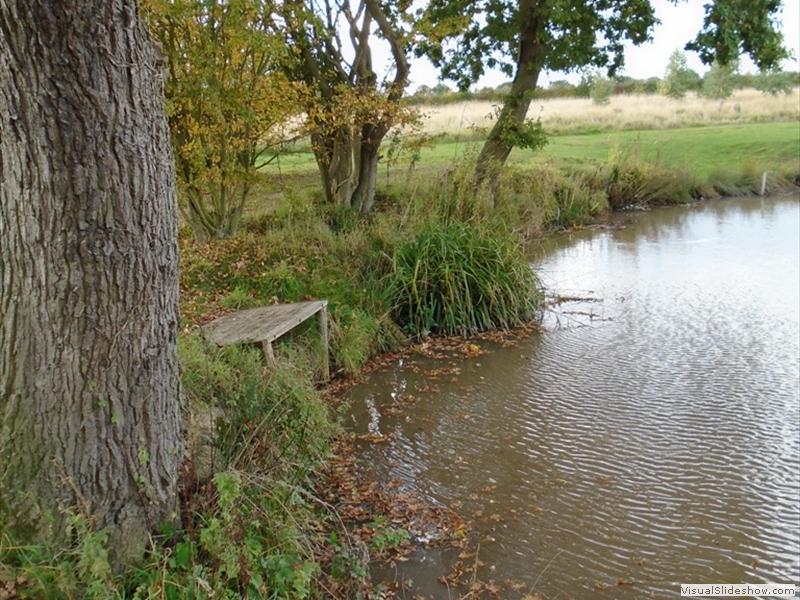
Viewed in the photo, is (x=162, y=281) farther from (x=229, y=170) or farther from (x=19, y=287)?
(x=229, y=170)

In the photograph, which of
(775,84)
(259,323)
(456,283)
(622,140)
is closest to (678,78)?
(775,84)

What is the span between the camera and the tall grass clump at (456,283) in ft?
28.8

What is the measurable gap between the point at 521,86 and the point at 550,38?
96 cm

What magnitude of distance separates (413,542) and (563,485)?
1353 mm

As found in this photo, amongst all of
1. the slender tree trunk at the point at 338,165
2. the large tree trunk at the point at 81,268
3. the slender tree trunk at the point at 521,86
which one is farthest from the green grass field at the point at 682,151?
the large tree trunk at the point at 81,268

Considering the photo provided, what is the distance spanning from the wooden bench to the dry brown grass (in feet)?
72.6

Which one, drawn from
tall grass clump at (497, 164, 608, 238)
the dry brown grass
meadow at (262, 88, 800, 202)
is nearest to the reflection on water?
tall grass clump at (497, 164, 608, 238)

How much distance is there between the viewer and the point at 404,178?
41.3ft

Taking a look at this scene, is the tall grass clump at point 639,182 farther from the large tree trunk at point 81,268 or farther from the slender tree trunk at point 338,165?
the large tree trunk at point 81,268

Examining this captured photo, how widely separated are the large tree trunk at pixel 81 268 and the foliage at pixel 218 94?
16.0ft

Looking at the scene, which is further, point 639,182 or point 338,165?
point 639,182

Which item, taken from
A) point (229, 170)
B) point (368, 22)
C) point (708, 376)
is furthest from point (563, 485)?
point (368, 22)

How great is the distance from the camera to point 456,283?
8.88 meters

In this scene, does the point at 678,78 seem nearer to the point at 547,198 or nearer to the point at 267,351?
the point at 547,198
